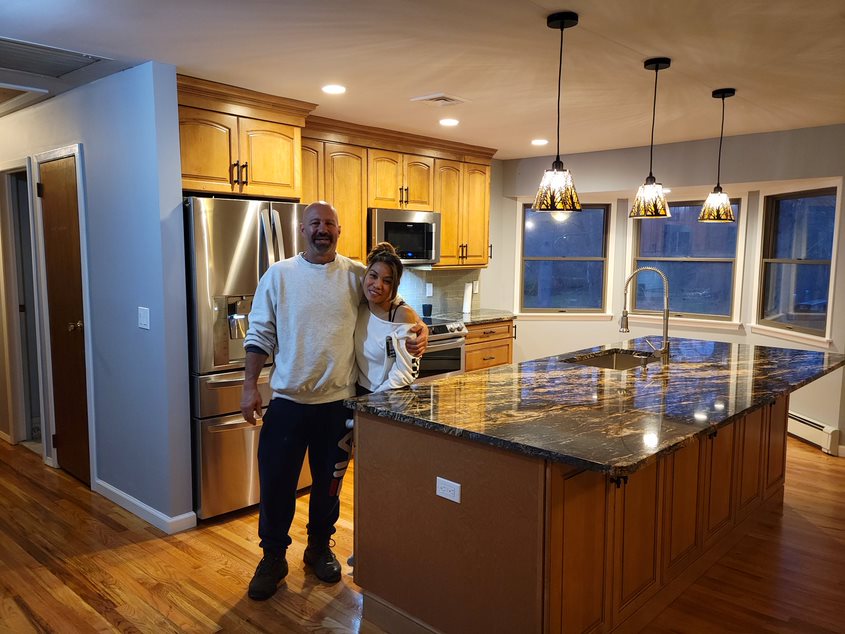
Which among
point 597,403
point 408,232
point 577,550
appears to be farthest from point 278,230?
point 577,550

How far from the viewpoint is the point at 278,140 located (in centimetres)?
379

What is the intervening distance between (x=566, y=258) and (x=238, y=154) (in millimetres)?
3741

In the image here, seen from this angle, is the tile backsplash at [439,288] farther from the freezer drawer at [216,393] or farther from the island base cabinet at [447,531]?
the island base cabinet at [447,531]

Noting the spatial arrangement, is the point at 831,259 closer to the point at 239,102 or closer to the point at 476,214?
the point at 476,214

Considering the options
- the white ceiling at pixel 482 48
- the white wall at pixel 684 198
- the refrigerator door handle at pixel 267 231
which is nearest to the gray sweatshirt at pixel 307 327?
the refrigerator door handle at pixel 267 231

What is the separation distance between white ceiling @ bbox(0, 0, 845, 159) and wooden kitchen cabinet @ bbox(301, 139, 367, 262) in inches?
14.2

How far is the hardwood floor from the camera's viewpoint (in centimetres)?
255

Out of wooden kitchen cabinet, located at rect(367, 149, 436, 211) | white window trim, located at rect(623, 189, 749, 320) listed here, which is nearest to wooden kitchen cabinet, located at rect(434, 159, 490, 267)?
wooden kitchen cabinet, located at rect(367, 149, 436, 211)

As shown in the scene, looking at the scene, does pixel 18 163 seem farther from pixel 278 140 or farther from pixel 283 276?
pixel 283 276

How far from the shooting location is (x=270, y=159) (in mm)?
3734

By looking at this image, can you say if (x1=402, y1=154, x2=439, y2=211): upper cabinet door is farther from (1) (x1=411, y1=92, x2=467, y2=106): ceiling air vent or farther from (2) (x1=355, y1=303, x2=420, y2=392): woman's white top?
(2) (x1=355, y1=303, x2=420, y2=392): woman's white top

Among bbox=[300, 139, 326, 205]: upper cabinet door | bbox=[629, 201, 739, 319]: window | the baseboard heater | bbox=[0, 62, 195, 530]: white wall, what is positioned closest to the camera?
bbox=[0, 62, 195, 530]: white wall

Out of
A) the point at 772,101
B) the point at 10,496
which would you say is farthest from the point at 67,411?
the point at 772,101

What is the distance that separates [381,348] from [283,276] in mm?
499
